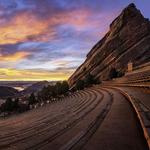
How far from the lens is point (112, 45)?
503 ft

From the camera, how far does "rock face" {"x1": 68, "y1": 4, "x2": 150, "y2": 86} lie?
136 meters

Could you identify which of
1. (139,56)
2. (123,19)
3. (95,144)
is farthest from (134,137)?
(123,19)

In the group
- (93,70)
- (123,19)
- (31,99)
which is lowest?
(31,99)

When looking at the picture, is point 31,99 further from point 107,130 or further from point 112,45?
point 107,130

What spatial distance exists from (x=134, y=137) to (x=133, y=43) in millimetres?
141160

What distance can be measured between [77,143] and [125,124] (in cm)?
343

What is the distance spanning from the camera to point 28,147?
26.7ft

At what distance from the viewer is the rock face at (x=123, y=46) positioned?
136 metres

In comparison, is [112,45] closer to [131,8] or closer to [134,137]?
[131,8]

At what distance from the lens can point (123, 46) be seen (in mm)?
149125

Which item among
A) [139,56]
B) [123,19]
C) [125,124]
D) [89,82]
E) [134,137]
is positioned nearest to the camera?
[134,137]

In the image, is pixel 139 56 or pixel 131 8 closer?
pixel 139 56

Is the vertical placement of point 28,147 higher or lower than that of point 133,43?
lower

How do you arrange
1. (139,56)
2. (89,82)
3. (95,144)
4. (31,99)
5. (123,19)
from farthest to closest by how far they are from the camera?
1. (123,19)
2. (31,99)
3. (139,56)
4. (89,82)
5. (95,144)
